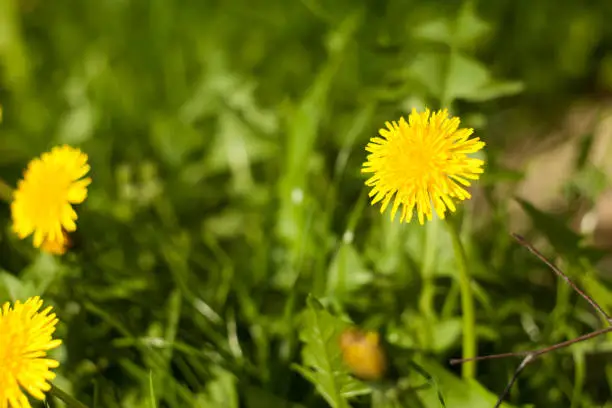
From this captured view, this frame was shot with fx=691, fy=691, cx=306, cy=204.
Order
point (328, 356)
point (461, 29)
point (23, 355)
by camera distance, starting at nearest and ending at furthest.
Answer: point (23, 355), point (328, 356), point (461, 29)

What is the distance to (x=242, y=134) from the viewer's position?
5.15 ft

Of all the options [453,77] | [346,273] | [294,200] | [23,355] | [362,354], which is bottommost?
[23,355]

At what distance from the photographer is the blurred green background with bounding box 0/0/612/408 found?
1084 millimetres

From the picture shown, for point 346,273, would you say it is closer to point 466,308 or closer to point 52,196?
point 466,308

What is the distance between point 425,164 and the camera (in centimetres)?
78

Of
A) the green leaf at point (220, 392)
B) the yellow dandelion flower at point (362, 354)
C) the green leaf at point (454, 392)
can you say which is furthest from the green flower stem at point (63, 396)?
the green leaf at point (454, 392)

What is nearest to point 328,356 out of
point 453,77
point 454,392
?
point 454,392

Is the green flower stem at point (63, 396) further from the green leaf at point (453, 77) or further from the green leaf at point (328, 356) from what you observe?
the green leaf at point (453, 77)

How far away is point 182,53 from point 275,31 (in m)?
0.28

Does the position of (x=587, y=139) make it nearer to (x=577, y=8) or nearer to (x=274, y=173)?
(x=274, y=173)

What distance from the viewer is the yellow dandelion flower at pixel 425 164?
77 centimetres

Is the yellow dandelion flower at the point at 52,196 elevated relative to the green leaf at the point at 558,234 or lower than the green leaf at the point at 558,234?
lower

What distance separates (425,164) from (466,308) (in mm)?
283

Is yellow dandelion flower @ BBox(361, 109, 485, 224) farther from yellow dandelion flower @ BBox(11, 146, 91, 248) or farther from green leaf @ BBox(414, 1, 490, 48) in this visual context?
green leaf @ BBox(414, 1, 490, 48)
